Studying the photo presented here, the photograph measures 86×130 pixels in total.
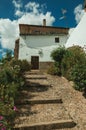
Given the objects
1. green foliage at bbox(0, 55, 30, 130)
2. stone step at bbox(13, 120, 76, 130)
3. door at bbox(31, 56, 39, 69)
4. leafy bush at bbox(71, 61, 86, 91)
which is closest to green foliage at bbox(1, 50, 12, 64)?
green foliage at bbox(0, 55, 30, 130)

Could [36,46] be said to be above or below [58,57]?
above

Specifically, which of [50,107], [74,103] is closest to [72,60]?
[74,103]

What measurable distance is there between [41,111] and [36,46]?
18.0 meters

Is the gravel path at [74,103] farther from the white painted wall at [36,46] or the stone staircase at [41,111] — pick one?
the white painted wall at [36,46]

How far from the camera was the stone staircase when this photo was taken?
6504mm

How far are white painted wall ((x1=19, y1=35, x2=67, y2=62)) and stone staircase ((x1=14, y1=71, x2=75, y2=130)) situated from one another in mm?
14531

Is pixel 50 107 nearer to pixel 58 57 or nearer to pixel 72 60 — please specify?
pixel 72 60

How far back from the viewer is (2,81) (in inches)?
368

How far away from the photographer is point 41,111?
7.62 meters

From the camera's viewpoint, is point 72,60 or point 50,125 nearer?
point 50,125

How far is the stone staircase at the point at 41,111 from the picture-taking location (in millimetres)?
6504

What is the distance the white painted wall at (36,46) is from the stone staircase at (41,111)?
14.5 metres

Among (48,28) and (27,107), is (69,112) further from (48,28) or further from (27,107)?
(48,28)

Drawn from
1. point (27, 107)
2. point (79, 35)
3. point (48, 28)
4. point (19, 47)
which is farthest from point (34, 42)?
point (27, 107)
